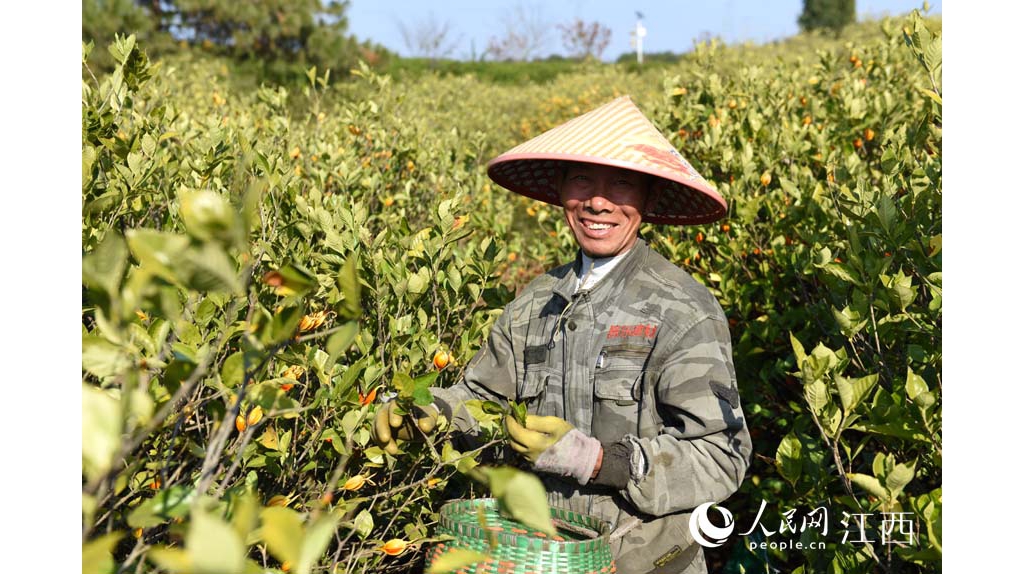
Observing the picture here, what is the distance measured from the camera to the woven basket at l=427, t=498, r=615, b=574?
1.34m

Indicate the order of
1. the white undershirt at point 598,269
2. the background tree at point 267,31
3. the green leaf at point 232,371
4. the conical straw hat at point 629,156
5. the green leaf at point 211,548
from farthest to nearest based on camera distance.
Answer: the background tree at point 267,31 < the white undershirt at point 598,269 < the conical straw hat at point 629,156 < the green leaf at point 232,371 < the green leaf at point 211,548

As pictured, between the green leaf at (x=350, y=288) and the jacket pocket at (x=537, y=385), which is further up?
the green leaf at (x=350, y=288)

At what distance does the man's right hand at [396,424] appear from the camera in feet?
5.14

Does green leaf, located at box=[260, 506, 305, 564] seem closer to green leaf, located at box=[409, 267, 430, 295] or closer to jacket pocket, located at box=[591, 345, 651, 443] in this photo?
jacket pocket, located at box=[591, 345, 651, 443]

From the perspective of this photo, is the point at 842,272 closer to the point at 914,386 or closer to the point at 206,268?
the point at 914,386

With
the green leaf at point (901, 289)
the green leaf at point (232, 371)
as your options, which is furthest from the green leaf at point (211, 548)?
the green leaf at point (901, 289)

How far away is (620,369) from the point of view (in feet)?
5.99

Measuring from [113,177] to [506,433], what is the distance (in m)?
1.30

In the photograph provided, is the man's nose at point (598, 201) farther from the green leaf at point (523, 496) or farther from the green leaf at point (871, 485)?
the green leaf at point (523, 496)

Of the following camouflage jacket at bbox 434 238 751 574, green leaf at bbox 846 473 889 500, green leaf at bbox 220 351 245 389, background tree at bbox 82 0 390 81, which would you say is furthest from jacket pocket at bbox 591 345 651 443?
background tree at bbox 82 0 390 81

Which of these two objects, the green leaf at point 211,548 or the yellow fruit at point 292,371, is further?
the yellow fruit at point 292,371

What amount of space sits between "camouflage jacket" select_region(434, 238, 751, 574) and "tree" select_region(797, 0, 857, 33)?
4080cm

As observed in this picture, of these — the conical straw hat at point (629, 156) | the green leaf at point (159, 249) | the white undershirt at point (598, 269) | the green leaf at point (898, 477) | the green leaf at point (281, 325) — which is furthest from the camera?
the white undershirt at point (598, 269)
